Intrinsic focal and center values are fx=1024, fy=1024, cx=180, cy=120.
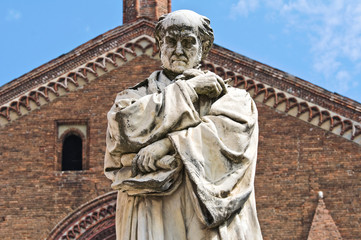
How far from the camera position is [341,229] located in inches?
560

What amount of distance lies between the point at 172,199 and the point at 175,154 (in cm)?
15

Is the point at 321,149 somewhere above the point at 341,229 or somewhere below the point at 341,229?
above

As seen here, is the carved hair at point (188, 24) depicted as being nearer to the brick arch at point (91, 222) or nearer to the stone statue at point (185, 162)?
the stone statue at point (185, 162)

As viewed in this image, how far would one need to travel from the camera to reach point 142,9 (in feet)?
56.4

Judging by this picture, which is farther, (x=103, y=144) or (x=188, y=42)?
(x=103, y=144)

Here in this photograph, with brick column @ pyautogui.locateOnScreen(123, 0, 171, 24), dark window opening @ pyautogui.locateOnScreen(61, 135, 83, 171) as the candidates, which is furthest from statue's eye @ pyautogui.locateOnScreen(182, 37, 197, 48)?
brick column @ pyautogui.locateOnScreen(123, 0, 171, 24)

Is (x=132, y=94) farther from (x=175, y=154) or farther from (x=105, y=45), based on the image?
(x=105, y=45)

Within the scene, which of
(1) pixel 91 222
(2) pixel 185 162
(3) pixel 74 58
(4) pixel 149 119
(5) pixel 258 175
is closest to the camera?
(2) pixel 185 162

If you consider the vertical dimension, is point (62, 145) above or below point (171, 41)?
above

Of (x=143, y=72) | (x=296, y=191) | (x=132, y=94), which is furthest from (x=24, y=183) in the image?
(x=132, y=94)

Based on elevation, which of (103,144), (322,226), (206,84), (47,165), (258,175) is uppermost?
(103,144)

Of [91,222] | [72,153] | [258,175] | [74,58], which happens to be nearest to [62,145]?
[72,153]

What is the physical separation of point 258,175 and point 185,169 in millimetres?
11413

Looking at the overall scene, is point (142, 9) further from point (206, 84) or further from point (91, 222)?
point (206, 84)
